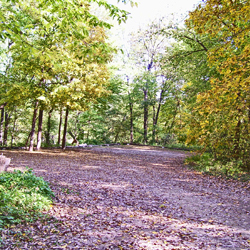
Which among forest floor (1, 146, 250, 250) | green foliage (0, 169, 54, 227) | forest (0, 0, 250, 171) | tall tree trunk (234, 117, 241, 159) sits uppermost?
forest (0, 0, 250, 171)

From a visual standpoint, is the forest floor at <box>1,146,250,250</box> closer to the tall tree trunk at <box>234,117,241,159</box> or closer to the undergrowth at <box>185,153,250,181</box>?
the undergrowth at <box>185,153,250,181</box>

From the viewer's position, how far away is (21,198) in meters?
4.20

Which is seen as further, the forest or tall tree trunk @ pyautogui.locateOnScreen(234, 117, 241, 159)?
tall tree trunk @ pyautogui.locateOnScreen(234, 117, 241, 159)

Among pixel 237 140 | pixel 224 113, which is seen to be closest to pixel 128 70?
pixel 224 113

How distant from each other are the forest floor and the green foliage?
245mm

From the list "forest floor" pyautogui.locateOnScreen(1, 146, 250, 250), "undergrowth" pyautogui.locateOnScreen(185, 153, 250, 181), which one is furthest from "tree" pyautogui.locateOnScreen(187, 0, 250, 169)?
"forest floor" pyautogui.locateOnScreen(1, 146, 250, 250)

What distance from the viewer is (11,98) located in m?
11.9

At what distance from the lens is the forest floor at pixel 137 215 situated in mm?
3473

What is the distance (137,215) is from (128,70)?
19.9 metres

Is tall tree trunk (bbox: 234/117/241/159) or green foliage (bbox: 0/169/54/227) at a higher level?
tall tree trunk (bbox: 234/117/241/159)

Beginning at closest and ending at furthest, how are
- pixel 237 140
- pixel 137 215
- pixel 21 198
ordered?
pixel 21 198 < pixel 137 215 < pixel 237 140

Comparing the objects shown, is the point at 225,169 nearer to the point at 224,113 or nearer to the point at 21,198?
the point at 224,113

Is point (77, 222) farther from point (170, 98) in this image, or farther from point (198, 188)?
point (170, 98)

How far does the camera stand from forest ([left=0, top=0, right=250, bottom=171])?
4598 millimetres
